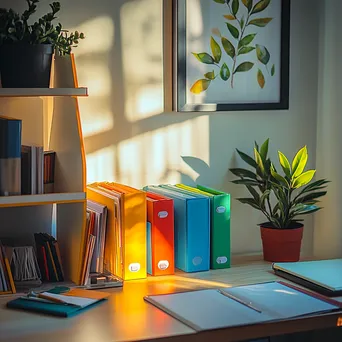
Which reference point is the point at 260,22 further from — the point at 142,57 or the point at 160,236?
the point at 160,236

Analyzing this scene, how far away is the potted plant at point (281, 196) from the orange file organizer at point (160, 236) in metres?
0.41

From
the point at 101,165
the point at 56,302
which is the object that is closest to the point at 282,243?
the point at 101,165

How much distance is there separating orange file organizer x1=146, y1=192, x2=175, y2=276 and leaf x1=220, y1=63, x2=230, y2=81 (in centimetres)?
58

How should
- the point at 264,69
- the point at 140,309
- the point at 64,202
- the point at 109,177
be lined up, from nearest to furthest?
the point at 140,309, the point at 64,202, the point at 109,177, the point at 264,69

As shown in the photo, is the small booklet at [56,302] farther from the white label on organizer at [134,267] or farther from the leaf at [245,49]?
the leaf at [245,49]

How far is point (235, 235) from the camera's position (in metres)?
2.83

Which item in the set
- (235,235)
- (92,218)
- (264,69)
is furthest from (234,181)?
(92,218)

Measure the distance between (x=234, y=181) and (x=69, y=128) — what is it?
0.76m

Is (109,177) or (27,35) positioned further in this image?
(109,177)

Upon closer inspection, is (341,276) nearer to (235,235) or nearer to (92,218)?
(235,235)

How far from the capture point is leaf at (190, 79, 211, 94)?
8.71 feet

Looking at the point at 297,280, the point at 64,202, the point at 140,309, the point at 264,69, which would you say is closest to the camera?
the point at 140,309

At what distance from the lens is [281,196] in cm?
263

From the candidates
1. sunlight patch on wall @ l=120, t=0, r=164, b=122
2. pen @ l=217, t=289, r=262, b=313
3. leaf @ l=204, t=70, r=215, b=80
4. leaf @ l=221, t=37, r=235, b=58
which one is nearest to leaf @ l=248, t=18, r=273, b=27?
leaf @ l=221, t=37, r=235, b=58
